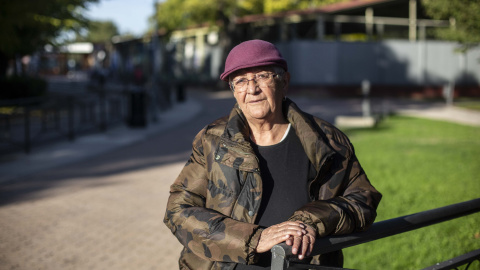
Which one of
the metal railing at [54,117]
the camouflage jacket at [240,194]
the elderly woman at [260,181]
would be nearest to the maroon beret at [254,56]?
the elderly woman at [260,181]

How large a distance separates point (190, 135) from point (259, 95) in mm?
12832

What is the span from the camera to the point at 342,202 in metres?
2.25

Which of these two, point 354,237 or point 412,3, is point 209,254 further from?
point 412,3

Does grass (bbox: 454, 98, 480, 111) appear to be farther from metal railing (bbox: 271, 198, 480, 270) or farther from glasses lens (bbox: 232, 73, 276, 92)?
glasses lens (bbox: 232, 73, 276, 92)

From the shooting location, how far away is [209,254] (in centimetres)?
221

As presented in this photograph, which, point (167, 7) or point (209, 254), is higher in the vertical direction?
point (167, 7)

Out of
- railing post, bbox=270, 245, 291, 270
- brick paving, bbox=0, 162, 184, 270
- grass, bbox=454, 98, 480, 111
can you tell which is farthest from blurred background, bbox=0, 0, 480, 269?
railing post, bbox=270, 245, 291, 270

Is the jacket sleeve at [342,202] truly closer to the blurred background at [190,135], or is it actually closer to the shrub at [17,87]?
the blurred background at [190,135]

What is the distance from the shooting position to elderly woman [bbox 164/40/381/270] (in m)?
2.17

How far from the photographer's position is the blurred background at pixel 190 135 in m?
5.73

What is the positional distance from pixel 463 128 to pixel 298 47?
16.5m

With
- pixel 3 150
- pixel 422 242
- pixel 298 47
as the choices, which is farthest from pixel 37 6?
pixel 298 47

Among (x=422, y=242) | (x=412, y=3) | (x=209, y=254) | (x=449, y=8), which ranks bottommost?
(x=422, y=242)

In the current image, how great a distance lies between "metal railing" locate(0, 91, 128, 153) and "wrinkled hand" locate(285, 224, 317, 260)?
1101 cm
